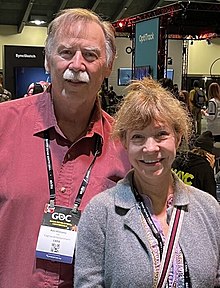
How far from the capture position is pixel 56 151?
4.95 feet

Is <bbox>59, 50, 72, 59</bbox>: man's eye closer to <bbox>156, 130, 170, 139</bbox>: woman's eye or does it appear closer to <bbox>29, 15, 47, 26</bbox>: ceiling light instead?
<bbox>156, 130, 170, 139</bbox>: woman's eye

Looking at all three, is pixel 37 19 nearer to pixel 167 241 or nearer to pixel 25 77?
pixel 25 77

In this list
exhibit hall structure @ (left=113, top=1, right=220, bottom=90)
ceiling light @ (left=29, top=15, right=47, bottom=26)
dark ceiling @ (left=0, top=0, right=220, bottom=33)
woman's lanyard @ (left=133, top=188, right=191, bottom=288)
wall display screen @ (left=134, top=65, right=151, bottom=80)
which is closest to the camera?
woman's lanyard @ (left=133, top=188, right=191, bottom=288)

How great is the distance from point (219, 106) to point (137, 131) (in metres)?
6.70

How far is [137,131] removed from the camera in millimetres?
1332

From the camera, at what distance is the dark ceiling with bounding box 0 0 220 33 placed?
534 inches

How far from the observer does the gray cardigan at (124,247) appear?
1282 millimetres

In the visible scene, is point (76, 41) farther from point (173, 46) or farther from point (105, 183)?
point (173, 46)

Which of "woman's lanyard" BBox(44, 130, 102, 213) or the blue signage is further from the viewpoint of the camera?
the blue signage

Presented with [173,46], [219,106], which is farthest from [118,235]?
[173,46]

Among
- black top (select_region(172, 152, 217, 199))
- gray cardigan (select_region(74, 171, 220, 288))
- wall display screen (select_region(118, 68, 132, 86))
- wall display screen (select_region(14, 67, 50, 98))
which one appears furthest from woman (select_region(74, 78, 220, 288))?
wall display screen (select_region(118, 68, 132, 86))

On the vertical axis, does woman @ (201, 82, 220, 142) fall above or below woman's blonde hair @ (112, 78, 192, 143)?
below

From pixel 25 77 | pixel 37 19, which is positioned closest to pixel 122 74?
pixel 37 19

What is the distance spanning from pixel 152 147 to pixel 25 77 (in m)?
→ 5.26
